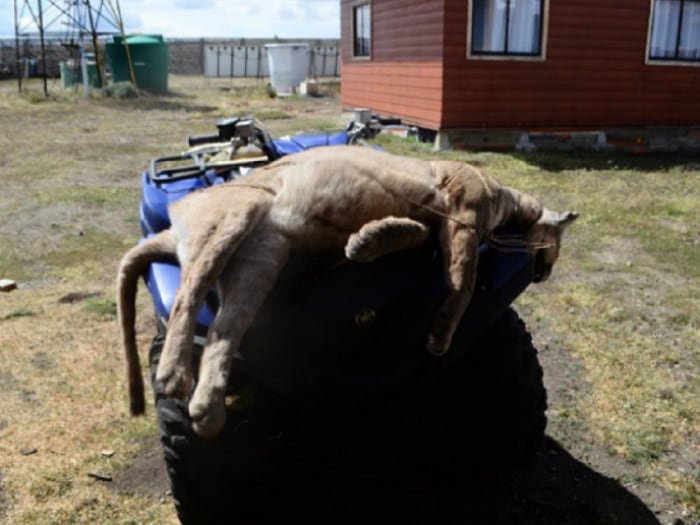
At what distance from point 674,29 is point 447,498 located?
12.6 m

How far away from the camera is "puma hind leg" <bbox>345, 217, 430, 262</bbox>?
184cm

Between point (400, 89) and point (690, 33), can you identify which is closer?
point (690, 33)

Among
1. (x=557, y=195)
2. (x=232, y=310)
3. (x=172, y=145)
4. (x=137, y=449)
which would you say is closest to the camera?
(x=232, y=310)

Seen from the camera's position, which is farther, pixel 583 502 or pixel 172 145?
pixel 172 145

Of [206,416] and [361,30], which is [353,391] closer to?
[206,416]

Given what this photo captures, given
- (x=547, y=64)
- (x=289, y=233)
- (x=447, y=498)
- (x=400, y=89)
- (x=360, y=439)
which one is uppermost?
(x=547, y=64)

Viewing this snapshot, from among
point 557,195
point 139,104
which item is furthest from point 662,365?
point 139,104

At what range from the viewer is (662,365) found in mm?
3896

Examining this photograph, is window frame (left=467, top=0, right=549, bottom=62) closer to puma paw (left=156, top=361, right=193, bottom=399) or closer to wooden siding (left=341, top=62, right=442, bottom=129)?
wooden siding (left=341, top=62, right=442, bottom=129)

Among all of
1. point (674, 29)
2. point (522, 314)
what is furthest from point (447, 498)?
point (674, 29)

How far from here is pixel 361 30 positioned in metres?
15.8

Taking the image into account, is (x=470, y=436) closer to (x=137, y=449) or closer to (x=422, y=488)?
(x=422, y=488)

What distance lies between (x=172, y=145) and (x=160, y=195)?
1076 centimetres

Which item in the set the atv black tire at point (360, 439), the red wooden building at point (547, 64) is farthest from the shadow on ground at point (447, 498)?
the red wooden building at point (547, 64)
